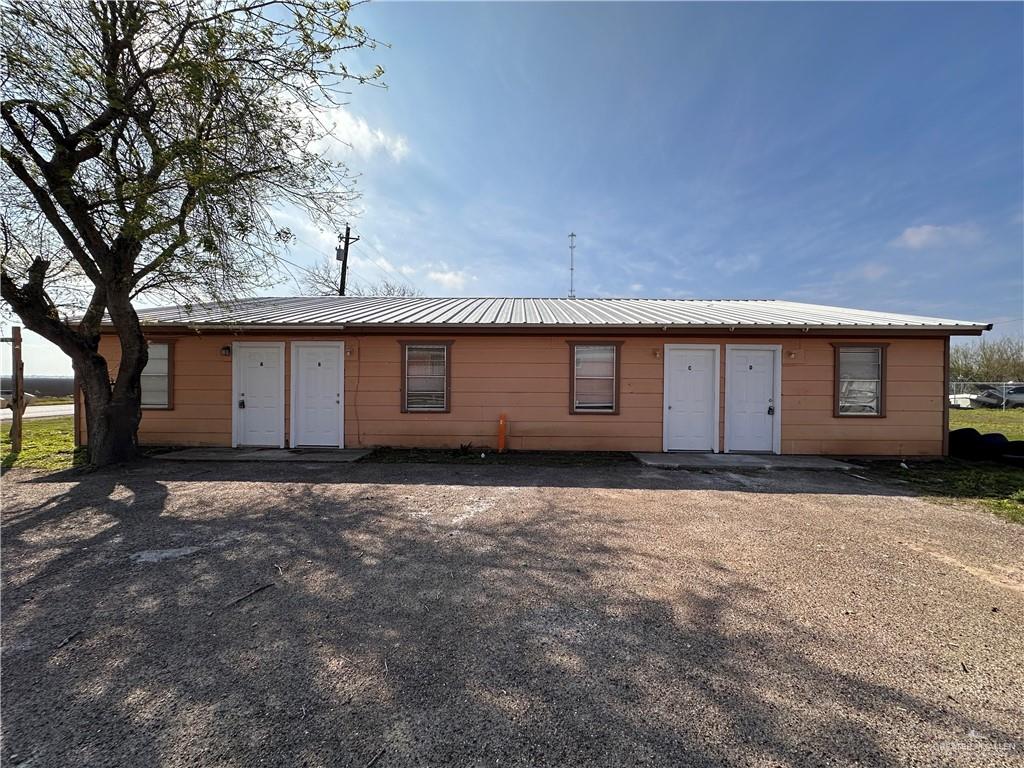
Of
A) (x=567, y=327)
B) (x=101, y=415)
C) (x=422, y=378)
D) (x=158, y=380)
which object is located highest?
(x=567, y=327)

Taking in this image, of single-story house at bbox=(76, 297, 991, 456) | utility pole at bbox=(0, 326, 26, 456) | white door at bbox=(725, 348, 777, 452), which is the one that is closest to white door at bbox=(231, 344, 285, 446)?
single-story house at bbox=(76, 297, 991, 456)

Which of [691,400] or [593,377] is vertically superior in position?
[593,377]

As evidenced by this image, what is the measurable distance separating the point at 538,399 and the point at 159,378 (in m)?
8.06

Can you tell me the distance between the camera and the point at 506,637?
2.46 meters

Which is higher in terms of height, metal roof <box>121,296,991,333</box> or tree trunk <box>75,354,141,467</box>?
metal roof <box>121,296,991,333</box>

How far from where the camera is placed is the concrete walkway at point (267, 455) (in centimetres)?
745

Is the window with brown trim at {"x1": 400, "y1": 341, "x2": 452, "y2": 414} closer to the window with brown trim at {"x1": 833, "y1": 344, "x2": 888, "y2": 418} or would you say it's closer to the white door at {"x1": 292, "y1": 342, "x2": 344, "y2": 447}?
the white door at {"x1": 292, "y1": 342, "x2": 344, "y2": 447}

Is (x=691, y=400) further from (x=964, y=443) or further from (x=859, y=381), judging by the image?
(x=964, y=443)

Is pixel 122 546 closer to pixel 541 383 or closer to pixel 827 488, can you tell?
pixel 541 383

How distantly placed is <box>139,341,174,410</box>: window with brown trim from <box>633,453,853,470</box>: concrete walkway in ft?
32.1

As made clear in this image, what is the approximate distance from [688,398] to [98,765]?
28.4 feet

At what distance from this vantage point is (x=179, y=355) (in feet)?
28.3

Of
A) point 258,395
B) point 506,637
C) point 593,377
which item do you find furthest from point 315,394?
point 506,637

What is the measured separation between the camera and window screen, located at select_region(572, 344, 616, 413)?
839 centimetres
